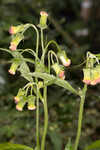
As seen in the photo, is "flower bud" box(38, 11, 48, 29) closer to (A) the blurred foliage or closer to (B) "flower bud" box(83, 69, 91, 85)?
(B) "flower bud" box(83, 69, 91, 85)

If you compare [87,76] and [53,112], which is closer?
[87,76]

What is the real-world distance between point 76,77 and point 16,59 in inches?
55.1

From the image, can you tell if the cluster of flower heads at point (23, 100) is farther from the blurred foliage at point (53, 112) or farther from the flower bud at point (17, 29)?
the blurred foliage at point (53, 112)

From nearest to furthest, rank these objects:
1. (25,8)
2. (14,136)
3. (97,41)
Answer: (14,136) → (25,8) → (97,41)

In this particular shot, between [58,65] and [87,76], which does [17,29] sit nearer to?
[58,65]

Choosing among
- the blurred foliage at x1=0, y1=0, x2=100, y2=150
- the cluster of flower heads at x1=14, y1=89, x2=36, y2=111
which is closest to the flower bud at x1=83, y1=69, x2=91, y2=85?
the cluster of flower heads at x1=14, y1=89, x2=36, y2=111

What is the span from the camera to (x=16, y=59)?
112 centimetres

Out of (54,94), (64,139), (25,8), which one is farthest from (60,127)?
(25,8)

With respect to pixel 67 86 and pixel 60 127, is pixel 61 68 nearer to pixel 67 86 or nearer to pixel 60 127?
pixel 67 86

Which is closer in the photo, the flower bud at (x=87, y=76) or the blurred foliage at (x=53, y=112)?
the flower bud at (x=87, y=76)

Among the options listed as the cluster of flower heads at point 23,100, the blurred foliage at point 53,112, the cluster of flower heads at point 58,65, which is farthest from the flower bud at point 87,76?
the blurred foliage at point 53,112

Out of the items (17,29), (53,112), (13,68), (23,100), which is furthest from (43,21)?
(53,112)

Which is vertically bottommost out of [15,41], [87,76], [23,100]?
[23,100]

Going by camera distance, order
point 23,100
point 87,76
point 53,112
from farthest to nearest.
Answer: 1. point 53,112
2. point 23,100
3. point 87,76
